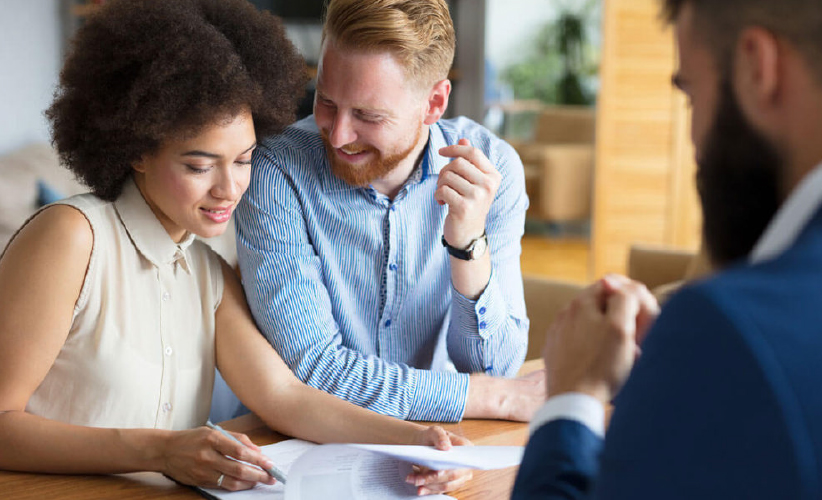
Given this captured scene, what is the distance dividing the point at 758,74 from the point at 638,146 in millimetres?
4915

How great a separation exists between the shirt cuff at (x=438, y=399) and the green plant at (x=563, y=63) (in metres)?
5.77

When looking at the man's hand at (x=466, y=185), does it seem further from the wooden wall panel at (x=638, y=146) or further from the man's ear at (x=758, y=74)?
the wooden wall panel at (x=638, y=146)

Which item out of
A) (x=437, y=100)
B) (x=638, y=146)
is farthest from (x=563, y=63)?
(x=437, y=100)

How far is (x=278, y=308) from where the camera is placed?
1404 millimetres

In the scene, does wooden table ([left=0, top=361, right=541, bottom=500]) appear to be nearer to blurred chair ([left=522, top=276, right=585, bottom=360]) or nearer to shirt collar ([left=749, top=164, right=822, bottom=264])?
shirt collar ([left=749, top=164, right=822, bottom=264])

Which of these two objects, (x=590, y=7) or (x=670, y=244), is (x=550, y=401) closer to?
(x=670, y=244)

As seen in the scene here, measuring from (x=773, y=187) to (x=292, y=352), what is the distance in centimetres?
94

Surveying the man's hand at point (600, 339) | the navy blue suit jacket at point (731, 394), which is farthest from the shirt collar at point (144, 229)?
the navy blue suit jacket at point (731, 394)

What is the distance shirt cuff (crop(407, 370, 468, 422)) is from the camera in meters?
1.40

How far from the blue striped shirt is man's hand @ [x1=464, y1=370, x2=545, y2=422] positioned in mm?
25

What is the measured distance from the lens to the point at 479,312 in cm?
155

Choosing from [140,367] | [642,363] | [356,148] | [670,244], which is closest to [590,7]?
[670,244]

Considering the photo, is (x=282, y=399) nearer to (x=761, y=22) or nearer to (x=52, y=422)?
(x=52, y=422)

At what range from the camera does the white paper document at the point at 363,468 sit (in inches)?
39.1
